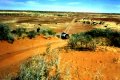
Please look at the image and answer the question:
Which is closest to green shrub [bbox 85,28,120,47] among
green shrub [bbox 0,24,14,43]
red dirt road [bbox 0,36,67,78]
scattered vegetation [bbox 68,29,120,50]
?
scattered vegetation [bbox 68,29,120,50]

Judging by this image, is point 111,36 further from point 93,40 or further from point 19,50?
point 19,50

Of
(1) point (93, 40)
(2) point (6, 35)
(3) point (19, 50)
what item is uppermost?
(1) point (93, 40)

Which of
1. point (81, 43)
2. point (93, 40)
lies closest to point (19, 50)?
point (81, 43)

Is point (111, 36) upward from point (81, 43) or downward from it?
downward

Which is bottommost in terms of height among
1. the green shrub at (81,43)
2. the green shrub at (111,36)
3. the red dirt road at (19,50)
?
the red dirt road at (19,50)

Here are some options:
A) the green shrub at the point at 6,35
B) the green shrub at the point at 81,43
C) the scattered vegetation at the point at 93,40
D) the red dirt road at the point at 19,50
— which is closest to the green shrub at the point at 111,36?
the scattered vegetation at the point at 93,40

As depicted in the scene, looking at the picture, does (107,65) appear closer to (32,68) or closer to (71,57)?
(71,57)

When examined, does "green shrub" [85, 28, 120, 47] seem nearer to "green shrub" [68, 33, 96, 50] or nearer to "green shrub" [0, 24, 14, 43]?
"green shrub" [68, 33, 96, 50]

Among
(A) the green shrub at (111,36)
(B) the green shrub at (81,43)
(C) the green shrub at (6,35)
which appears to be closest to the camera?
(B) the green shrub at (81,43)

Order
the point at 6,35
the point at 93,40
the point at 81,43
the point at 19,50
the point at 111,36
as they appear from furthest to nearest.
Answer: the point at 6,35
the point at 111,36
the point at 19,50
the point at 93,40
the point at 81,43

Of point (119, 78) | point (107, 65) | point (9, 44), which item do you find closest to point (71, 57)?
point (107, 65)

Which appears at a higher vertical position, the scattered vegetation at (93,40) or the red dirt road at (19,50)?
the scattered vegetation at (93,40)

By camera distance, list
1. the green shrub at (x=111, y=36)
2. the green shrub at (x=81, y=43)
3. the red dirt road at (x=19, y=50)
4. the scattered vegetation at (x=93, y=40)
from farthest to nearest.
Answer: the green shrub at (x=111, y=36) < the scattered vegetation at (x=93, y=40) < the green shrub at (x=81, y=43) < the red dirt road at (x=19, y=50)

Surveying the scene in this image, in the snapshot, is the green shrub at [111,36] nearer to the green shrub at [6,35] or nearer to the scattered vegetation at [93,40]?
the scattered vegetation at [93,40]
